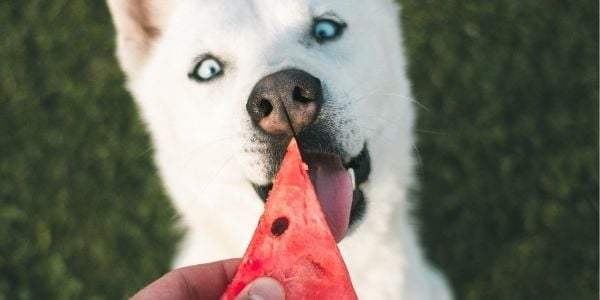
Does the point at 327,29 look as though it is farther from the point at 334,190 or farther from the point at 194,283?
the point at 194,283

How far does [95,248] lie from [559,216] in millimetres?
3565

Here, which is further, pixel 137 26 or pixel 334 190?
pixel 137 26

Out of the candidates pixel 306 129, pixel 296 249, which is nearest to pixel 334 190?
pixel 306 129

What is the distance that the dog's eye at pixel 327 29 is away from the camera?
2.81m

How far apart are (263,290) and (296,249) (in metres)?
0.17

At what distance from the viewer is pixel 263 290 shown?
1.84 m

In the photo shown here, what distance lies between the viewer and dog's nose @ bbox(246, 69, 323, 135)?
89.7 inches

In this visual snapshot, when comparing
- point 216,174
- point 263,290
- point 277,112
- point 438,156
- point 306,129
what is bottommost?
point 438,156

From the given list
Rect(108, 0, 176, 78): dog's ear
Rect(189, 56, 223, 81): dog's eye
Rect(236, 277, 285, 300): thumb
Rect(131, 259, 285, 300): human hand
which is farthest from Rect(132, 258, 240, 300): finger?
Rect(108, 0, 176, 78): dog's ear

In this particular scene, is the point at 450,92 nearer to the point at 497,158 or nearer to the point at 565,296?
the point at 497,158

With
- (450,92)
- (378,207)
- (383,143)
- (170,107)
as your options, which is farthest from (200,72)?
(450,92)

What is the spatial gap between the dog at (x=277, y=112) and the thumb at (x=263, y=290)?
2.15 ft

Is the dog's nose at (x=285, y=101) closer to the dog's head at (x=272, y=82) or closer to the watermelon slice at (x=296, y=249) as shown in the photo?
the dog's head at (x=272, y=82)

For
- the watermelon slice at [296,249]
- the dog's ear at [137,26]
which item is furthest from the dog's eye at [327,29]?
the watermelon slice at [296,249]
